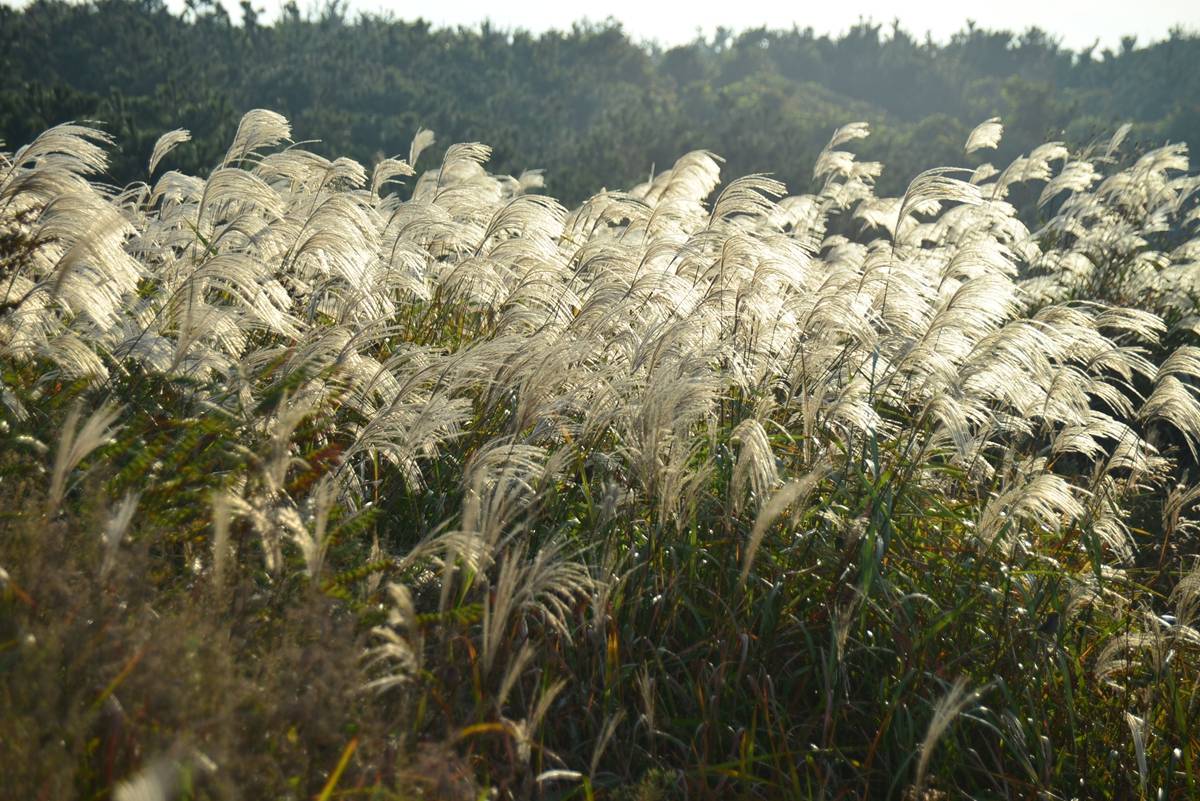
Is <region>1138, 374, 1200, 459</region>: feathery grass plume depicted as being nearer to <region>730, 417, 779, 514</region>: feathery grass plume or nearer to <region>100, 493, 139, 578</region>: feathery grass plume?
<region>730, 417, 779, 514</region>: feathery grass plume

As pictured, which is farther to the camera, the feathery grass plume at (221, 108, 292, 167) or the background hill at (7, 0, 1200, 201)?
the background hill at (7, 0, 1200, 201)

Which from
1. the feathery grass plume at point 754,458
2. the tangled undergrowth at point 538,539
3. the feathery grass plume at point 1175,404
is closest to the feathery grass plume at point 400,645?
the tangled undergrowth at point 538,539

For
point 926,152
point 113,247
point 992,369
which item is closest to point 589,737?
point 992,369

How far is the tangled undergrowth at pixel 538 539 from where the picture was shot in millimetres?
2361

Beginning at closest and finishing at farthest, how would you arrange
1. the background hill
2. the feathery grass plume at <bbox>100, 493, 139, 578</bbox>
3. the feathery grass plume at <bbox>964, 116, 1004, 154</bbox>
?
the feathery grass plume at <bbox>100, 493, 139, 578</bbox> < the feathery grass plume at <bbox>964, 116, 1004, 154</bbox> < the background hill

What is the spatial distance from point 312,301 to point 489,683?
213cm

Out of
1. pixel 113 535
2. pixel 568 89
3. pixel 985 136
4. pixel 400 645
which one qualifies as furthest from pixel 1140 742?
pixel 568 89

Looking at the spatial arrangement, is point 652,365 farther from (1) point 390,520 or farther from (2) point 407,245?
(2) point 407,245

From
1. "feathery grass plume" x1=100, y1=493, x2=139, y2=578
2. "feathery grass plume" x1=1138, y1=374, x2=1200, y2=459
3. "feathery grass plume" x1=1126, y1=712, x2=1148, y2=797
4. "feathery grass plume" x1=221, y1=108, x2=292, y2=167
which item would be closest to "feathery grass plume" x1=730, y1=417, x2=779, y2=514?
"feathery grass plume" x1=1126, y1=712, x2=1148, y2=797

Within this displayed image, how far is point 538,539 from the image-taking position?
3.66m

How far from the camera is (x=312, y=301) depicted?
445 cm

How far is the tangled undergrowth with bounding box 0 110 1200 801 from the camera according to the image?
236 cm

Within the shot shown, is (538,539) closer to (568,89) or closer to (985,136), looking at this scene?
(985,136)

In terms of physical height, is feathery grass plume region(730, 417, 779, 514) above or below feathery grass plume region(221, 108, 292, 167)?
below
